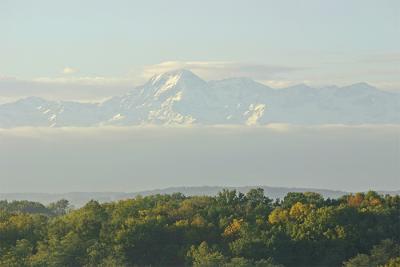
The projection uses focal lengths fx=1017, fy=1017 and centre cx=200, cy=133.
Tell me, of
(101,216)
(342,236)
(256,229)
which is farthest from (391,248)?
(101,216)

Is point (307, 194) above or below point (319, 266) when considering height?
above

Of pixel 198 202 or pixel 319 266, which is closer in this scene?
pixel 319 266

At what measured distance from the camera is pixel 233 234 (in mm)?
112125

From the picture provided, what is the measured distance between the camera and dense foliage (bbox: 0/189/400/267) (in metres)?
106

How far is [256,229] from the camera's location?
111625mm

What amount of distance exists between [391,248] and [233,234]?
17.3m

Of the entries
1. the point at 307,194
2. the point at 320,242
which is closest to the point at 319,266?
the point at 320,242

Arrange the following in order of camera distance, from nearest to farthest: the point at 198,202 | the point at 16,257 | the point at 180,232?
1. the point at 16,257
2. the point at 180,232
3. the point at 198,202

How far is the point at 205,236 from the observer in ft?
370

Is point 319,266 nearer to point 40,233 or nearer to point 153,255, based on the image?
point 153,255

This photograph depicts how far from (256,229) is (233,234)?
2626 mm

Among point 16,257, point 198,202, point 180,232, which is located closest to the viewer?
point 16,257

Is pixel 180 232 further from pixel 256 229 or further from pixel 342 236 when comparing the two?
pixel 342 236

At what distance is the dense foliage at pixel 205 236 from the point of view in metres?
106
